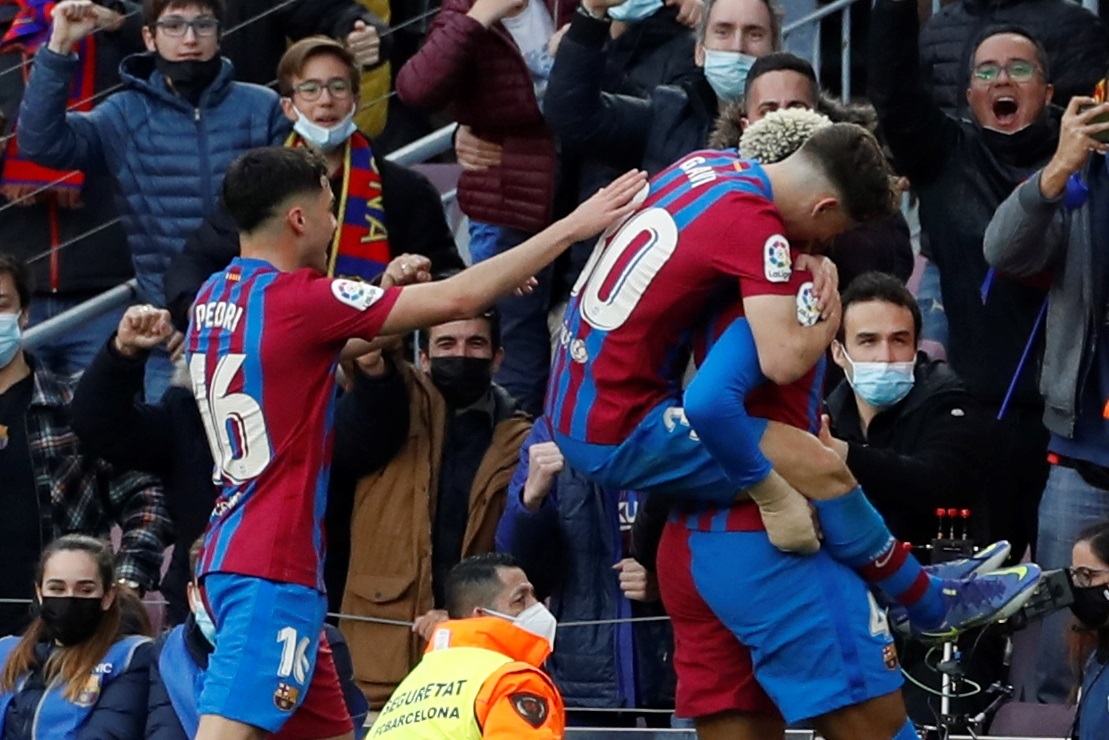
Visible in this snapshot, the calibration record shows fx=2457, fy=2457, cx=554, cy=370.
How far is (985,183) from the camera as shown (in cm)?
868

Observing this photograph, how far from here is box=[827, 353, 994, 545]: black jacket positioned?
7711 millimetres

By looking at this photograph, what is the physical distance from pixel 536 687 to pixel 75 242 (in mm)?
4635

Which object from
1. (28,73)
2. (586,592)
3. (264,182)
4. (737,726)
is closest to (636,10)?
(586,592)

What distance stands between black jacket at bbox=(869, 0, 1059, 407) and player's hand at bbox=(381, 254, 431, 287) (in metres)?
2.05

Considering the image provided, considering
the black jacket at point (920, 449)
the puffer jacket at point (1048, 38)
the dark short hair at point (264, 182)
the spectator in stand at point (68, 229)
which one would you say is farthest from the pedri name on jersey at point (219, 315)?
the puffer jacket at point (1048, 38)

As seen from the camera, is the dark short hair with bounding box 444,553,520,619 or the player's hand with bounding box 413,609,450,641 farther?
the player's hand with bounding box 413,609,450,641

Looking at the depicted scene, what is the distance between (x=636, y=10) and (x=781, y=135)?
3.10m

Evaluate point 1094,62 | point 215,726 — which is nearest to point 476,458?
point 215,726

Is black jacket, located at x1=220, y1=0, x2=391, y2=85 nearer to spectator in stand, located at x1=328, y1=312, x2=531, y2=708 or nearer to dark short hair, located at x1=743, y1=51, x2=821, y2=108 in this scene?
spectator in stand, located at x1=328, y1=312, x2=531, y2=708

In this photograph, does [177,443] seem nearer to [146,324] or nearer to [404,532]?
[404,532]

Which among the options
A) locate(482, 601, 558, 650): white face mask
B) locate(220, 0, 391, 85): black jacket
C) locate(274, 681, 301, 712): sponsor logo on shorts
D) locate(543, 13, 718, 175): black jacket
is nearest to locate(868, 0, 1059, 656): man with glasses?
locate(543, 13, 718, 175): black jacket

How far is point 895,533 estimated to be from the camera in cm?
788

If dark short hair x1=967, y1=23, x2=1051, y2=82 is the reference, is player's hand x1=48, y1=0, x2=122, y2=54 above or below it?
above

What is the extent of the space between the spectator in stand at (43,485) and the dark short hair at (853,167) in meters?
3.69
